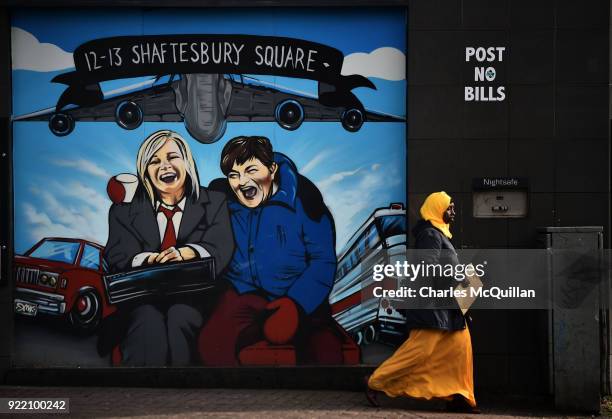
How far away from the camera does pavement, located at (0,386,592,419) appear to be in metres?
7.03

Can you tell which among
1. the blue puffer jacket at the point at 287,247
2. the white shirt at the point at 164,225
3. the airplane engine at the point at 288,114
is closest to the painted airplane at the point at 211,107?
the airplane engine at the point at 288,114

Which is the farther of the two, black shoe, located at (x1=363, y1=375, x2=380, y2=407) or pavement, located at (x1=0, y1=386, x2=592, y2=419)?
black shoe, located at (x1=363, y1=375, x2=380, y2=407)

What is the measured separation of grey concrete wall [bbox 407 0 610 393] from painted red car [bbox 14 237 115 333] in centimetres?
327

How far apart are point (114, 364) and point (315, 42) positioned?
3824 millimetres

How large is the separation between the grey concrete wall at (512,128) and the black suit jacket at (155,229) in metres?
1.92

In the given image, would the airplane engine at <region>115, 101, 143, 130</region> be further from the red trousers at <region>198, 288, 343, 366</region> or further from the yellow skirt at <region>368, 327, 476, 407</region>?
the yellow skirt at <region>368, 327, 476, 407</region>

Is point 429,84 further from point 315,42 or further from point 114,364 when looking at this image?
point 114,364

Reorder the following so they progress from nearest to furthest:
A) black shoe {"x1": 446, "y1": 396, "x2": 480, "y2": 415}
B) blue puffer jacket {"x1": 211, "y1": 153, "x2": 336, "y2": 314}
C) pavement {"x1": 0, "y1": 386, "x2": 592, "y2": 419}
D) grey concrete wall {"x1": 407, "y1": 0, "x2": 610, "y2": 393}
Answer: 1. pavement {"x1": 0, "y1": 386, "x2": 592, "y2": 419}
2. black shoe {"x1": 446, "y1": 396, "x2": 480, "y2": 415}
3. grey concrete wall {"x1": 407, "y1": 0, "x2": 610, "y2": 393}
4. blue puffer jacket {"x1": 211, "y1": 153, "x2": 336, "y2": 314}

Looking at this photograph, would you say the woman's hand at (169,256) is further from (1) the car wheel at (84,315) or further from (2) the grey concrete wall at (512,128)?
(2) the grey concrete wall at (512,128)

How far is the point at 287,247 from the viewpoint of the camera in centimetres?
824

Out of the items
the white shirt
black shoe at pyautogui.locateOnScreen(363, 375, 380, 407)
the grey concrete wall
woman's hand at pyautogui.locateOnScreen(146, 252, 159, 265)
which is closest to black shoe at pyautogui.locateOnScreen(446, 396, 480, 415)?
black shoe at pyautogui.locateOnScreen(363, 375, 380, 407)

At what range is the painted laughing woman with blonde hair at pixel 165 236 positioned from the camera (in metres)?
8.26

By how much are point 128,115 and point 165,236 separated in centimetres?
128

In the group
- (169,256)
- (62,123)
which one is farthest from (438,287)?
(62,123)
